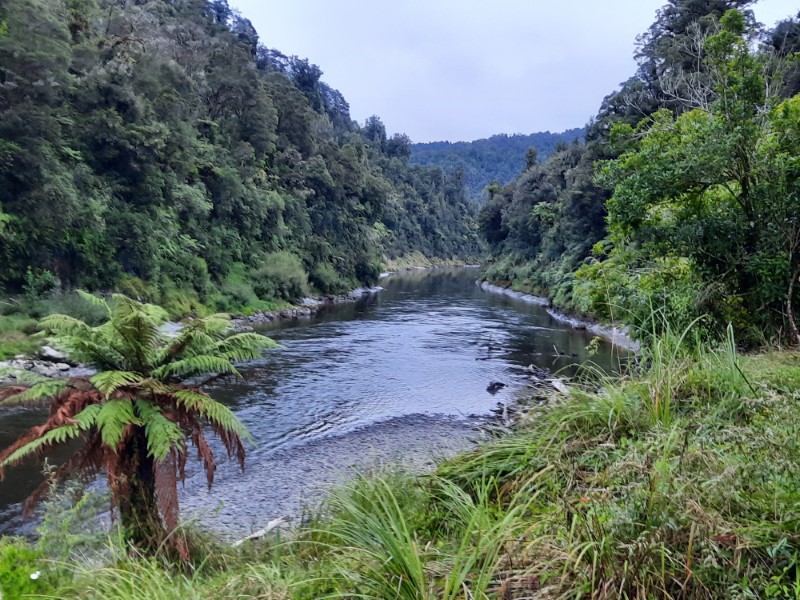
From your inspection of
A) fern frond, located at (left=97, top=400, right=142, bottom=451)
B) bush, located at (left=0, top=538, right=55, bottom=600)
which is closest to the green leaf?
fern frond, located at (left=97, top=400, right=142, bottom=451)

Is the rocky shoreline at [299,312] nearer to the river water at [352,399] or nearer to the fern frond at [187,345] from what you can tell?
the river water at [352,399]

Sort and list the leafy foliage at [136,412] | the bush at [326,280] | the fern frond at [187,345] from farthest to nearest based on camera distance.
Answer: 1. the bush at [326,280]
2. the fern frond at [187,345]
3. the leafy foliage at [136,412]

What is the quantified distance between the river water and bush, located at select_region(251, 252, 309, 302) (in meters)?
4.31

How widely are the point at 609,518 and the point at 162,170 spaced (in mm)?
27848

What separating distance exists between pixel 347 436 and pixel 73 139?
730 inches

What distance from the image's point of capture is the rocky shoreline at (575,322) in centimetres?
1806

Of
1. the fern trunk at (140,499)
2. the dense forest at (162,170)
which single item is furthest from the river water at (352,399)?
the dense forest at (162,170)

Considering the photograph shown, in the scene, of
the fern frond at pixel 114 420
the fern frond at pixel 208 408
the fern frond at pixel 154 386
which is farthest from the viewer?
the fern frond at pixel 154 386

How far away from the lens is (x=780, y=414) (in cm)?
293

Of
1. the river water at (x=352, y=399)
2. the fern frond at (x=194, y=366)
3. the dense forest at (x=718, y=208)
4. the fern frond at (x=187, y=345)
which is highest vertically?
the dense forest at (x=718, y=208)

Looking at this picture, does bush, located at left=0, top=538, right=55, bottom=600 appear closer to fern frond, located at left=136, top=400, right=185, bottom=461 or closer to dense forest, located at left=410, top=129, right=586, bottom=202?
fern frond, located at left=136, top=400, right=185, bottom=461

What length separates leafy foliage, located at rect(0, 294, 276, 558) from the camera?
484cm

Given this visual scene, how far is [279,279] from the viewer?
3098 centimetres

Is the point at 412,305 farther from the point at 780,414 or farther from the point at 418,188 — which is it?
the point at 418,188
